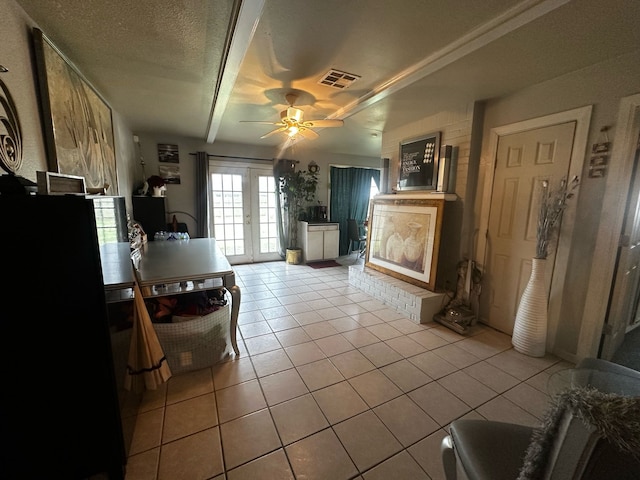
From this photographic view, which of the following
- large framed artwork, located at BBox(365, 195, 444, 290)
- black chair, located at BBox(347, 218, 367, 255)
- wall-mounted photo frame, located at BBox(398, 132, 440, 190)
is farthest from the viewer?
Answer: black chair, located at BBox(347, 218, 367, 255)

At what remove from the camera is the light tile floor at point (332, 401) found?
4.32 ft

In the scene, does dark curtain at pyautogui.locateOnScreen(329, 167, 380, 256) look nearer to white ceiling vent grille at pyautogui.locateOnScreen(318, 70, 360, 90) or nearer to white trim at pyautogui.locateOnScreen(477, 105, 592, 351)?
white ceiling vent grille at pyautogui.locateOnScreen(318, 70, 360, 90)

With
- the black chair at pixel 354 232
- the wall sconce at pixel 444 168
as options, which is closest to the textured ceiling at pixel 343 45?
the wall sconce at pixel 444 168

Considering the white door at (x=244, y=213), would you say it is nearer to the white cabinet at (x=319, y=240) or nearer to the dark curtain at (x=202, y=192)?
the dark curtain at (x=202, y=192)

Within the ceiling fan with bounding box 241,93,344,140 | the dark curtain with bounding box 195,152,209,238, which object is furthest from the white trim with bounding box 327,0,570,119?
the dark curtain with bounding box 195,152,209,238

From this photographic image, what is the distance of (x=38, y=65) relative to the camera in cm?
139

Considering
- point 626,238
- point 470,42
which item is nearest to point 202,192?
→ point 470,42

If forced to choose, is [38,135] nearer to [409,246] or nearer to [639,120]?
[409,246]

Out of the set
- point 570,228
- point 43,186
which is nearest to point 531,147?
point 570,228

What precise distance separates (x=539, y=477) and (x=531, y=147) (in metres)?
2.70

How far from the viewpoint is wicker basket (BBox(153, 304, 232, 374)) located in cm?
184

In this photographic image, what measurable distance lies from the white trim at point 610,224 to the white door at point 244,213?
4702mm

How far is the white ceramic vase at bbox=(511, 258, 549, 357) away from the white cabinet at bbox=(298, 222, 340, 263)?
3664 millimetres

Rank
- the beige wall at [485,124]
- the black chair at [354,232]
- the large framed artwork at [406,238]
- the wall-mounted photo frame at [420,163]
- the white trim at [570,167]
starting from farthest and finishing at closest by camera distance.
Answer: the black chair at [354,232]
the wall-mounted photo frame at [420,163]
the large framed artwork at [406,238]
the white trim at [570,167]
the beige wall at [485,124]
